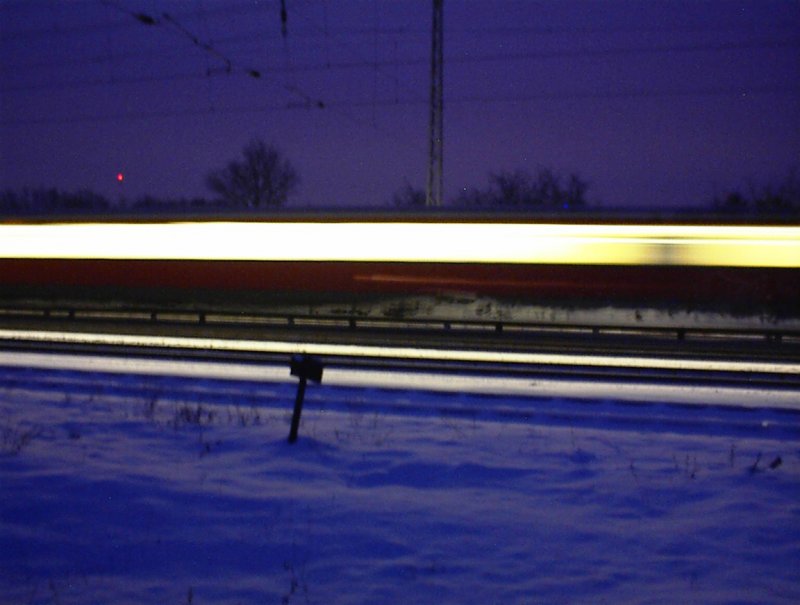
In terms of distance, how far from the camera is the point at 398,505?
15.1ft

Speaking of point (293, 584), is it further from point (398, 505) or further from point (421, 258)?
point (421, 258)

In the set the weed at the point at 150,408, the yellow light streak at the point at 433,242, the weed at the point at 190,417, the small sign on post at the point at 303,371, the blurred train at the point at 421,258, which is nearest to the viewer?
the small sign on post at the point at 303,371

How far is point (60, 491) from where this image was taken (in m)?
4.76

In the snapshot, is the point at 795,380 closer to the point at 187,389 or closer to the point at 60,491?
the point at 187,389

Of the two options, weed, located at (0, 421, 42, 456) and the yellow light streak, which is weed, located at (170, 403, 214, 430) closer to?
weed, located at (0, 421, 42, 456)

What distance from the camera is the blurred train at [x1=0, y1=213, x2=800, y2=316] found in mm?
7473

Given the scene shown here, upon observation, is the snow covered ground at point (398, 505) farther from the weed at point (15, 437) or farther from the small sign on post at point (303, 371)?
the small sign on post at point (303, 371)

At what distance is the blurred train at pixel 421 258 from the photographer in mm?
7473

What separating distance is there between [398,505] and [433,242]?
3.89m

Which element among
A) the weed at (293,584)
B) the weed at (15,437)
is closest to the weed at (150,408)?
the weed at (15,437)

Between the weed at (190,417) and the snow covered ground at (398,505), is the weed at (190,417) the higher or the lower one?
the higher one

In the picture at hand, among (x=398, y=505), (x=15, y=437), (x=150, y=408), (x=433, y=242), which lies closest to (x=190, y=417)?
(x=150, y=408)

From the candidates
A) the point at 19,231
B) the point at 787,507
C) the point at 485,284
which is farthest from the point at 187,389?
the point at 787,507

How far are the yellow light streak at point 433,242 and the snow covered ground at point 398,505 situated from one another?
5.60ft
